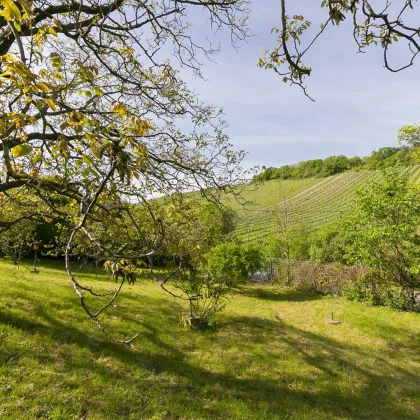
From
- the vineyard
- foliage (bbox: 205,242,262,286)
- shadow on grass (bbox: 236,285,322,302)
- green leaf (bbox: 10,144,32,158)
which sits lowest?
shadow on grass (bbox: 236,285,322,302)

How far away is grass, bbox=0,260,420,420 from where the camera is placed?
188 inches

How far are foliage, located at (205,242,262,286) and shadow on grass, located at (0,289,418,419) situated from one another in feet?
24.8

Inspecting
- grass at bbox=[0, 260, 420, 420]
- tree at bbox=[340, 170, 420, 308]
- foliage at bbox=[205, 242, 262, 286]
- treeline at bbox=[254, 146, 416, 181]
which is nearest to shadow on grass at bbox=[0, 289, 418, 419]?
grass at bbox=[0, 260, 420, 420]

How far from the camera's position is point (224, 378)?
609 cm

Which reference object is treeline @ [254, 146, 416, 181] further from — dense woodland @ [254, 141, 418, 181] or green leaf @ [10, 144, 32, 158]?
green leaf @ [10, 144, 32, 158]

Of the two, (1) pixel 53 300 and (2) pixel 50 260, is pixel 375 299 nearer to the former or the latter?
(1) pixel 53 300

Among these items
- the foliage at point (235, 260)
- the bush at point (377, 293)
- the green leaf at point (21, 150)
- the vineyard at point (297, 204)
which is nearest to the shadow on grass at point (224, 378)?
the green leaf at point (21, 150)

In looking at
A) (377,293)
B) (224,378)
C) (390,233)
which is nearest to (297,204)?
(377,293)

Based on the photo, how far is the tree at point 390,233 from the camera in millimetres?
11258

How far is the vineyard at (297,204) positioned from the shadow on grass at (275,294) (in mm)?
3763

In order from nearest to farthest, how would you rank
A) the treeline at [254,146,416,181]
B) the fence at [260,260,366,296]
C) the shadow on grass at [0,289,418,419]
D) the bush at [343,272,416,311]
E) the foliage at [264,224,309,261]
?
the shadow on grass at [0,289,418,419] → the bush at [343,272,416,311] → the fence at [260,260,366,296] → the foliage at [264,224,309,261] → the treeline at [254,146,416,181]

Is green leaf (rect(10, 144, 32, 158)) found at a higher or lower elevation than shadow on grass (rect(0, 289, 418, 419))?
higher

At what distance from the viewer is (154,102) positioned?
22.6 ft

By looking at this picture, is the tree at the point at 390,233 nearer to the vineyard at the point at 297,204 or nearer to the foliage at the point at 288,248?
the vineyard at the point at 297,204
